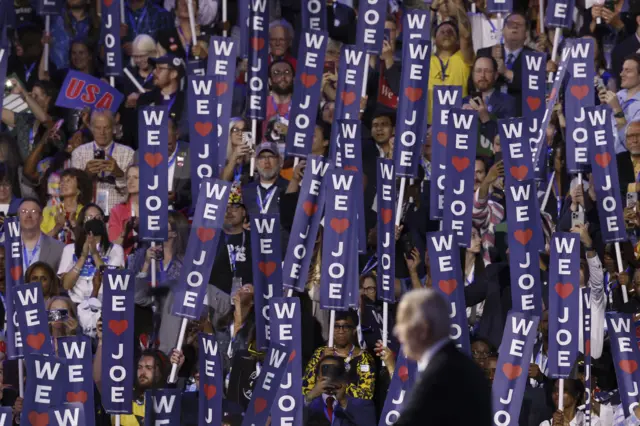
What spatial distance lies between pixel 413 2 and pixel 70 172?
334 cm

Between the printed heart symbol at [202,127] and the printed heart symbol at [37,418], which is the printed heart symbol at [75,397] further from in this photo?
the printed heart symbol at [202,127]

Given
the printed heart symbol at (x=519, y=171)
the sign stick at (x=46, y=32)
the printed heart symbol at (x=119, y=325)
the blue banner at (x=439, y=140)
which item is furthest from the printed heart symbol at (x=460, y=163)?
the sign stick at (x=46, y=32)

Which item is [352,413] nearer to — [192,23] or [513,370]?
[513,370]

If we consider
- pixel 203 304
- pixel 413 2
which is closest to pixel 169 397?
pixel 203 304

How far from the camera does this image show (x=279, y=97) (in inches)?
535

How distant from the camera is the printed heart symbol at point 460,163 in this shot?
1209 cm

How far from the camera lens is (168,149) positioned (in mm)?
12766

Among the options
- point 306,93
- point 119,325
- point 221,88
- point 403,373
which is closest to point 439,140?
point 306,93

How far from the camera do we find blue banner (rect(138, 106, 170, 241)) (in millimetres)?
11930

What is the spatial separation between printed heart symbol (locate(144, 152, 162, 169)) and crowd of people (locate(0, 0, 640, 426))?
1.16 feet

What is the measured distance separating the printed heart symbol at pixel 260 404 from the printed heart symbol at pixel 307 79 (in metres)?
2.87

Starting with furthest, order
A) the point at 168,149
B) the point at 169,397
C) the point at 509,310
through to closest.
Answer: the point at 168,149 → the point at 509,310 → the point at 169,397

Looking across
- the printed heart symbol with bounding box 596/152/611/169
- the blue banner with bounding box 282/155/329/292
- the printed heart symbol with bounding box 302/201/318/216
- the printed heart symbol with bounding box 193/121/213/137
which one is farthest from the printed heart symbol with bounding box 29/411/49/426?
the printed heart symbol with bounding box 596/152/611/169

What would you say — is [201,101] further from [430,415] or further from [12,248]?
[430,415]
